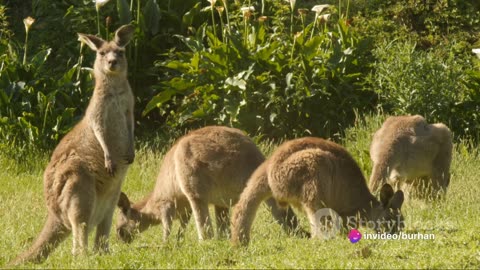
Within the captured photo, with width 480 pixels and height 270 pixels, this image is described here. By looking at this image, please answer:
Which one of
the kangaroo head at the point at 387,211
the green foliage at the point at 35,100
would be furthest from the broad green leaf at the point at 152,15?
the kangaroo head at the point at 387,211

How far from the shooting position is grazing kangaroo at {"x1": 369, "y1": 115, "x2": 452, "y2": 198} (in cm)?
1126

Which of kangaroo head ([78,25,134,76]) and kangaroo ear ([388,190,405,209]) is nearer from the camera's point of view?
kangaroo ear ([388,190,405,209])

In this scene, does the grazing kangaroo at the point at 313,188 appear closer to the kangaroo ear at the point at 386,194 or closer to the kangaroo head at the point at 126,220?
the kangaroo ear at the point at 386,194

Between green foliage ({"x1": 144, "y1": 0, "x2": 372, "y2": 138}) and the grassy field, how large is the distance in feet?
8.07

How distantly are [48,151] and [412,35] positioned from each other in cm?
588

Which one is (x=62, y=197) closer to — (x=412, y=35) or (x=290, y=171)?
(x=290, y=171)

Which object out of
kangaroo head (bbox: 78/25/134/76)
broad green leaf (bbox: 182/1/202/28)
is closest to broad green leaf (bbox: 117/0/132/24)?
broad green leaf (bbox: 182/1/202/28)

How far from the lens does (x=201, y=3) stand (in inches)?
676

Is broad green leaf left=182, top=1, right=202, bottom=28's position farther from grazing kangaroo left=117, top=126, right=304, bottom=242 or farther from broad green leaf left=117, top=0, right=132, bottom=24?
grazing kangaroo left=117, top=126, right=304, bottom=242

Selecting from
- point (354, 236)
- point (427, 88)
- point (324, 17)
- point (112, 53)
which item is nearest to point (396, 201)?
point (354, 236)

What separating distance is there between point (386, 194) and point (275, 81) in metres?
5.35

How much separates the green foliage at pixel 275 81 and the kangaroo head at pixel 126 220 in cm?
389

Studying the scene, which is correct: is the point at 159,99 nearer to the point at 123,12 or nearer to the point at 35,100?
the point at 123,12

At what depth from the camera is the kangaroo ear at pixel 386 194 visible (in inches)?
388
